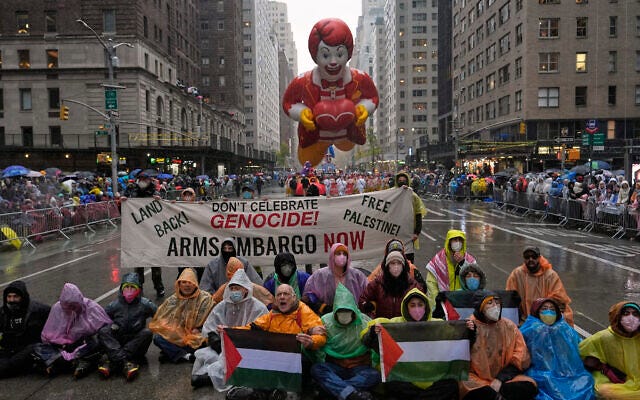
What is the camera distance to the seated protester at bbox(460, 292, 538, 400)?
4.77 meters

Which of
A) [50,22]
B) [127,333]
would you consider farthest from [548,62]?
[127,333]

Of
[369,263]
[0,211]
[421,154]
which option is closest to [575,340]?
[369,263]

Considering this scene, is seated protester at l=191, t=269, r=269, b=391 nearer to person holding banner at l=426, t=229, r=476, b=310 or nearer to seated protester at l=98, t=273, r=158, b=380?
seated protester at l=98, t=273, r=158, b=380

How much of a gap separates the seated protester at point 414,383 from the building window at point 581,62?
4913 centimetres

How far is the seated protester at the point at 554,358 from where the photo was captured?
4699 mm

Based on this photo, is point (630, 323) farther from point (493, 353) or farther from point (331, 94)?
point (331, 94)

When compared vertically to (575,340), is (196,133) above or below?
above

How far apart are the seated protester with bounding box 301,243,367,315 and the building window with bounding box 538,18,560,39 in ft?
155

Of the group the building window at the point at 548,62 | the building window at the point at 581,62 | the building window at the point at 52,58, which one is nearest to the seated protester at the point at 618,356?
the building window at the point at 548,62

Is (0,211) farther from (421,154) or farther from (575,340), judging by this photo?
(421,154)

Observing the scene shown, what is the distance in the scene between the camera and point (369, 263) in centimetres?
1159

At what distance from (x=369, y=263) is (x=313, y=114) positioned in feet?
12.3

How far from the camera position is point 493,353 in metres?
4.95

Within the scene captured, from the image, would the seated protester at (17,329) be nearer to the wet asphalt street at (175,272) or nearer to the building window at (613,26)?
the wet asphalt street at (175,272)
